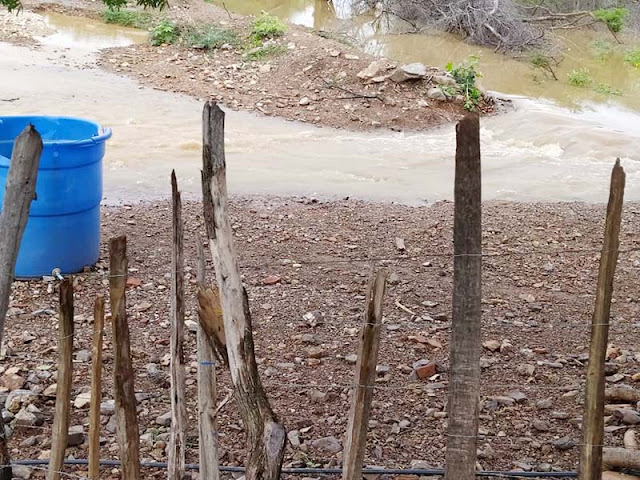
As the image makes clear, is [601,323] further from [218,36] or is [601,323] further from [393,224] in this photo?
[218,36]

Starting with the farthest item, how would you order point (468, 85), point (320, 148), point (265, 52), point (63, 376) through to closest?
point (265, 52)
point (468, 85)
point (320, 148)
point (63, 376)

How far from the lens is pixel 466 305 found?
224 centimetres

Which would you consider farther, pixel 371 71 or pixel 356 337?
pixel 371 71

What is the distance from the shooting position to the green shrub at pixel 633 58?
1658 centimetres

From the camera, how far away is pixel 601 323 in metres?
2.38

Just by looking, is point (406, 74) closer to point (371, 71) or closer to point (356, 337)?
point (371, 71)

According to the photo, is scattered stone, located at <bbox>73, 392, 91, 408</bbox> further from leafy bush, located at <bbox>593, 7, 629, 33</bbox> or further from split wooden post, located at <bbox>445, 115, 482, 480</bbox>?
leafy bush, located at <bbox>593, 7, 629, 33</bbox>

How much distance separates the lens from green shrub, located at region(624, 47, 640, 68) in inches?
653

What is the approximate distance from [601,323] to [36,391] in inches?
93.6

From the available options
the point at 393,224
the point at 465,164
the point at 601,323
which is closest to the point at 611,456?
the point at 601,323

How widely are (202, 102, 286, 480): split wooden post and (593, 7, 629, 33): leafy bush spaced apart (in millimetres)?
17832

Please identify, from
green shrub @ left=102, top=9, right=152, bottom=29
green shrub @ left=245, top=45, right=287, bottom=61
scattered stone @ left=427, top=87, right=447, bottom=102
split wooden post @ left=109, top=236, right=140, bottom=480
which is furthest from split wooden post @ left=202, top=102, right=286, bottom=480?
green shrub @ left=102, top=9, right=152, bottom=29

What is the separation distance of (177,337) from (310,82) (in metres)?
9.64

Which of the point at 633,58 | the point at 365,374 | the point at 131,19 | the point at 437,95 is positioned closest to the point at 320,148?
the point at 437,95
